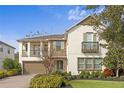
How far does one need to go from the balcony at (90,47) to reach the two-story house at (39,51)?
4473mm

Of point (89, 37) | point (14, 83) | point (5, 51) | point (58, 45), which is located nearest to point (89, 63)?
point (89, 37)

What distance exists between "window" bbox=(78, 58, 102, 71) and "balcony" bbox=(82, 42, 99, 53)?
1.07 meters

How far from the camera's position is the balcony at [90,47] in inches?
1619

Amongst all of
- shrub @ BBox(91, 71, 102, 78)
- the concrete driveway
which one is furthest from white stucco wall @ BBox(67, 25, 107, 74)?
the concrete driveway

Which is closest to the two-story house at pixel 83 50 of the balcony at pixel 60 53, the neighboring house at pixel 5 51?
the balcony at pixel 60 53

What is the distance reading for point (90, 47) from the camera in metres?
41.3

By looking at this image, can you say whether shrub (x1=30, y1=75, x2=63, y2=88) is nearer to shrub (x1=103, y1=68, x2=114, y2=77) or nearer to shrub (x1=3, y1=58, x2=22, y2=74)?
shrub (x1=103, y1=68, x2=114, y2=77)

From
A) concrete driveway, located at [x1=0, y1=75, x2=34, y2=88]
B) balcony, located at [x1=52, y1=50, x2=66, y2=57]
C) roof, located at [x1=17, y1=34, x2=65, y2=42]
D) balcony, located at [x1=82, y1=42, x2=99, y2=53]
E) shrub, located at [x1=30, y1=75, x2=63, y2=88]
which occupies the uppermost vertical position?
roof, located at [x1=17, y1=34, x2=65, y2=42]

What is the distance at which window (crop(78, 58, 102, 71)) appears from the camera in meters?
41.4

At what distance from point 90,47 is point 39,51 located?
378 inches

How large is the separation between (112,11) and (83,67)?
1943 cm

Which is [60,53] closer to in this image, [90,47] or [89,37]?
[90,47]
